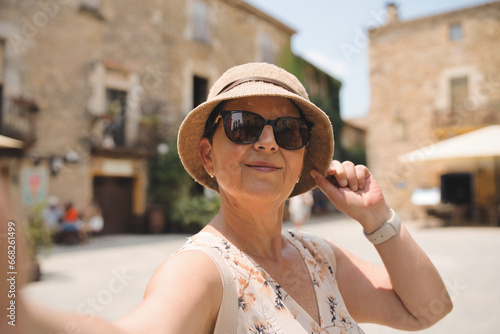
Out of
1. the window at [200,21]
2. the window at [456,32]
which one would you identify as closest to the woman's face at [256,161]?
the window at [200,21]

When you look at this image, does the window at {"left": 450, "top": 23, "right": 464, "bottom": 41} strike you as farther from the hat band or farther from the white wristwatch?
the hat band

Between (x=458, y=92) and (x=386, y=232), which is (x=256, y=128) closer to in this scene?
(x=386, y=232)

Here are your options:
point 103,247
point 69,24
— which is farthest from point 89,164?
point 69,24

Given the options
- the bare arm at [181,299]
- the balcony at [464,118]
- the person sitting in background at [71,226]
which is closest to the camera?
the bare arm at [181,299]

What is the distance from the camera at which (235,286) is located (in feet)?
3.45

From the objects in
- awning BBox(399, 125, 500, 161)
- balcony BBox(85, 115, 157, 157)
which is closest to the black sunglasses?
awning BBox(399, 125, 500, 161)

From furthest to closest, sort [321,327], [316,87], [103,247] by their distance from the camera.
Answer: [316,87], [103,247], [321,327]

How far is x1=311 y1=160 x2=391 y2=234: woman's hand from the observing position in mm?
1438

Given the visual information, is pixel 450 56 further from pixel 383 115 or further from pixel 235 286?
pixel 235 286

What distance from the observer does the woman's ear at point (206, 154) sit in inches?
55.8

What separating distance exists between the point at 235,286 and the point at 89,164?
1220 centimetres

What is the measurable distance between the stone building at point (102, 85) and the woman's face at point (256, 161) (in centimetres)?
925

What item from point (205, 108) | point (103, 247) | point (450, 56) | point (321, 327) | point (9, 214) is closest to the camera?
point (9, 214)

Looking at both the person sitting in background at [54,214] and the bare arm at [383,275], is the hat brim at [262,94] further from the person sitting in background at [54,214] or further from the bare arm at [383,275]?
the person sitting in background at [54,214]
